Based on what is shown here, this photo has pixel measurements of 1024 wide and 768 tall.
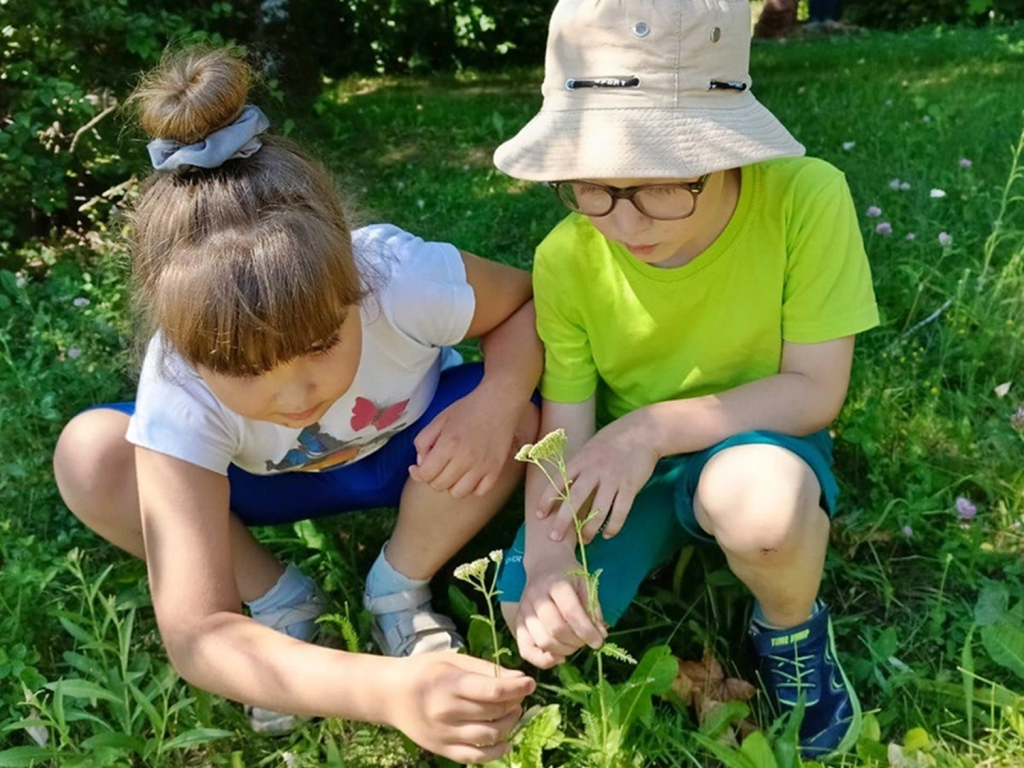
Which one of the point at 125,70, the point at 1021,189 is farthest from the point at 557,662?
the point at 125,70

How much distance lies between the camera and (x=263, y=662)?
1.46 metres

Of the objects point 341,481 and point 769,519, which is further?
point 341,481

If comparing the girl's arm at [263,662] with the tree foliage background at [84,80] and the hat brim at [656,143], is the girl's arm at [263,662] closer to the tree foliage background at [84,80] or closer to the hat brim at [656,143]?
the hat brim at [656,143]

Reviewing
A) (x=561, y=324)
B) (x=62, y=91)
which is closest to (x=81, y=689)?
(x=561, y=324)

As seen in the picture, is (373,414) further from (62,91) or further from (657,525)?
(62,91)

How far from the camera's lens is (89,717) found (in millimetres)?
1674

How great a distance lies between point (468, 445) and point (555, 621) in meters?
0.42

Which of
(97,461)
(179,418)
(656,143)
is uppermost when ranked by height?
(656,143)

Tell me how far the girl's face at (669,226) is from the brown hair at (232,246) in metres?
0.40

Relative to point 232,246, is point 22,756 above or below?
below

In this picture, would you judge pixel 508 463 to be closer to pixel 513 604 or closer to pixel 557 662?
pixel 513 604

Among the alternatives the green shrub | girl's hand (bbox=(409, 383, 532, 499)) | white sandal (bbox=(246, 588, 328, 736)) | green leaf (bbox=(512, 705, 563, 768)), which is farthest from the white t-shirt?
the green shrub

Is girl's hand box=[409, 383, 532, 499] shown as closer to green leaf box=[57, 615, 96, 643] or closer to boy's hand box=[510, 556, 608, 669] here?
boy's hand box=[510, 556, 608, 669]

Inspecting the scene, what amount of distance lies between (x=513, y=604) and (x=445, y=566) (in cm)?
39
